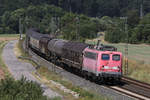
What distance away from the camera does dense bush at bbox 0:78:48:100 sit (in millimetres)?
17406

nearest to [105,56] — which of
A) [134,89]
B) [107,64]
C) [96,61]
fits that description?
[107,64]

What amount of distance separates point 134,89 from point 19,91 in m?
11.5

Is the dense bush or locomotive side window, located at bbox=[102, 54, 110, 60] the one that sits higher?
locomotive side window, located at bbox=[102, 54, 110, 60]

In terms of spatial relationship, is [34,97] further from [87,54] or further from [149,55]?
[149,55]

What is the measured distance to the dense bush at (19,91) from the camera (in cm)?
1741

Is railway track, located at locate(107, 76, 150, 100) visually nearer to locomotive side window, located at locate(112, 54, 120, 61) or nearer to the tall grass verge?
the tall grass verge

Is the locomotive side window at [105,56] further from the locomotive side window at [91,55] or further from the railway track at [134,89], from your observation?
the railway track at [134,89]

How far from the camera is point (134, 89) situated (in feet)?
88.5

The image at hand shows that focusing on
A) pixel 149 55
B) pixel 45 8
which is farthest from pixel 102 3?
pixel 149 55

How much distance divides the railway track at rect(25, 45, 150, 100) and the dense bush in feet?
26.2

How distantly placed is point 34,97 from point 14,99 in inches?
42.1

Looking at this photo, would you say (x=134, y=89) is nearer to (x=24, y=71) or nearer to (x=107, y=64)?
(x=107, y=64)

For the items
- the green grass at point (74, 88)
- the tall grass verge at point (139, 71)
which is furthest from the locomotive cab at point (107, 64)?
the tall grass verge at point (139, 71)

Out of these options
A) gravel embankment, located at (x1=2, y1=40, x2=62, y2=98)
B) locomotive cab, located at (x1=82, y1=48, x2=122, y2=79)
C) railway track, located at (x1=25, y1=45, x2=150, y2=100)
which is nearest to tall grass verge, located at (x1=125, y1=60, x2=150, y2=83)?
railway track, located at (x1=25, y1=45, x2=150, y2=100)
